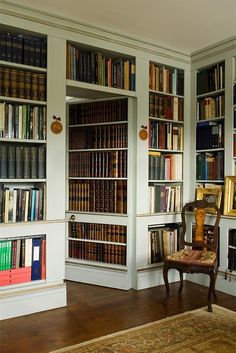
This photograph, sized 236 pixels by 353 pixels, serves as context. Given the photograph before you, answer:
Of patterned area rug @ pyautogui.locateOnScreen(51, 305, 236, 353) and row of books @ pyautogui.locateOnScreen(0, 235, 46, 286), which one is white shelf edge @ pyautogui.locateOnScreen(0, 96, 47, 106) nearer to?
row of books @ pyautogui.locateOnScreen(0, 235, 46, 286)

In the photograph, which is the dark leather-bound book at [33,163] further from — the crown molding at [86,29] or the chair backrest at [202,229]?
the chair backrest at [202,229]

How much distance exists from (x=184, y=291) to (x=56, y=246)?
149 cm

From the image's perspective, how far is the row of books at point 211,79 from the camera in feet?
12.4

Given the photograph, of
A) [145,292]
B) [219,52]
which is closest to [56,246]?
[145,292]

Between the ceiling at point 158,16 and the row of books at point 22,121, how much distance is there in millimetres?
888

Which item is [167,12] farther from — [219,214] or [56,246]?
[56,246]

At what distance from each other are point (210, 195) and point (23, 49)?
8.14 feet

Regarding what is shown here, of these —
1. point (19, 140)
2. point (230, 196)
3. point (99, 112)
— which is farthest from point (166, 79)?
point (19, 140)

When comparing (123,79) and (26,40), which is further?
(123,79)

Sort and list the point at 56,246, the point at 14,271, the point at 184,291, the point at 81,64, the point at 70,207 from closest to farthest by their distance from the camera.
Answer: the point at 14,271
the point at 56,246
the point at 81,64
the point at 184,291
the point at 70,207

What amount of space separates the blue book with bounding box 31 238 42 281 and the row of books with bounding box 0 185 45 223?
8.4 inches

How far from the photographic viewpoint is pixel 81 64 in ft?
11.2

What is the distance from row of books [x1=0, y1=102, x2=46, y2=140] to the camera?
9.69 ft

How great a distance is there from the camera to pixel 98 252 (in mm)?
3850
